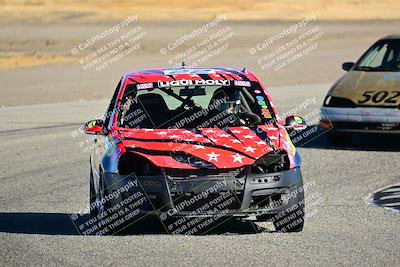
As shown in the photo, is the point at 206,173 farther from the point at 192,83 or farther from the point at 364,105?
the point at 364,105

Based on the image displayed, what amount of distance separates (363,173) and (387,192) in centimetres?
155

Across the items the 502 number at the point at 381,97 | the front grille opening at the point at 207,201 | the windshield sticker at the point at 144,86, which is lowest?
the 502 number at the point at 381,97

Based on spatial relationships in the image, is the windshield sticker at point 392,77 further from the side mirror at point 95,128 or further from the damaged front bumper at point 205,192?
the damaged front bumper at point 205,192

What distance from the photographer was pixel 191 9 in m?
69.4

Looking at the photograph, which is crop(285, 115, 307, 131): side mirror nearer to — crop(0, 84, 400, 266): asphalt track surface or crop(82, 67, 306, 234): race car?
crop(82, 67, 306, 234): race car

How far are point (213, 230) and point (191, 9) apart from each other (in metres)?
60.6

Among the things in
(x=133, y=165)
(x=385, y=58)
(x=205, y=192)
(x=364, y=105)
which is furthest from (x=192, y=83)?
(x=385, y=58)

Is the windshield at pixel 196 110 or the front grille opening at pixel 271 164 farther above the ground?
the windshield at pixel 196 110

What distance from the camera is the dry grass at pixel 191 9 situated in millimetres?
62375

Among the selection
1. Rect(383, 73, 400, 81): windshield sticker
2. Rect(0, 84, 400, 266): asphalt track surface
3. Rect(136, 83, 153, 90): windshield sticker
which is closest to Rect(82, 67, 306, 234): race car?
Rect(0, 84, 400, 266): asphalt track surface

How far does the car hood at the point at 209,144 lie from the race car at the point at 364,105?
537 cm

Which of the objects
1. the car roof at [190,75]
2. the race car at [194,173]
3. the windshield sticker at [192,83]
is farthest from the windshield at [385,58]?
the race car at [194,173]

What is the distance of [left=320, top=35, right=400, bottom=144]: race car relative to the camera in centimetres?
1484

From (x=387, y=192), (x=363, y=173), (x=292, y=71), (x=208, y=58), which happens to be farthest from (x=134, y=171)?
(x=208, y=58)
